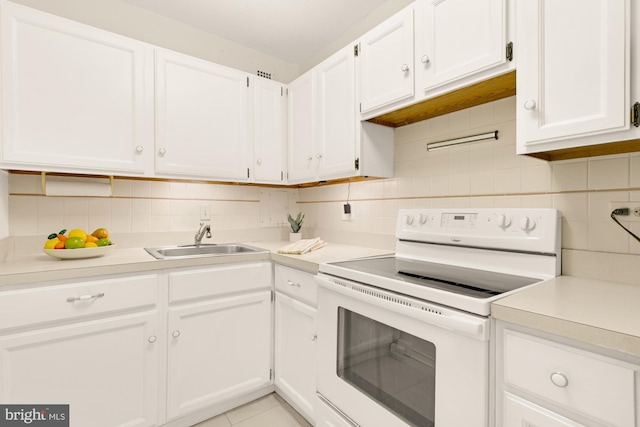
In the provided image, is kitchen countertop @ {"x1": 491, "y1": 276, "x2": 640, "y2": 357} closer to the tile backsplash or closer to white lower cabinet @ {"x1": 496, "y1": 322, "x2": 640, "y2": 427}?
white lower cabinet @ {"x1": 496, "y1": 322, "x2": 640, "y2": 427}

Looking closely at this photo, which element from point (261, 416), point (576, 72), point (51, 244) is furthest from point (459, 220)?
point (51, 244)

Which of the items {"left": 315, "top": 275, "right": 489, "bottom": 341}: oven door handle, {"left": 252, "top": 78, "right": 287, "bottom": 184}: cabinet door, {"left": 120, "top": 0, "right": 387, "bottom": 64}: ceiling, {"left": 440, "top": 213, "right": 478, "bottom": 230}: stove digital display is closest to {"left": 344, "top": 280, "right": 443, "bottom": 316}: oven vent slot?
{"left": 315, "top": 275, "right": 489, "bottom": 341}: oven door handle

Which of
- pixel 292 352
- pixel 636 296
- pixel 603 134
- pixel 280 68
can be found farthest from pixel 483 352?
pixel 280 68

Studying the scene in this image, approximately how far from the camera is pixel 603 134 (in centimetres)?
91

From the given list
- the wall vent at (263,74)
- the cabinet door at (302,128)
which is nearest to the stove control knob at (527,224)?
the cabinet door at (302,128)

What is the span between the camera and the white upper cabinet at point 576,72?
858 millimetres

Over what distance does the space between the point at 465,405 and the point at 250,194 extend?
6.84ft

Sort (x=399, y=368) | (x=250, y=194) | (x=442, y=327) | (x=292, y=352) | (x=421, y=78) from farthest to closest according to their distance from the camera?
(x=250, y=194)
(x=292, y=352)
(x=421, y=78)
(x=399, y=368)
(x=442, y=327)

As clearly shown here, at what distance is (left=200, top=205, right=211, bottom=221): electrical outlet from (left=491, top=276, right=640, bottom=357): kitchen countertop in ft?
6.65

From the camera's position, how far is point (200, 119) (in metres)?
2.03

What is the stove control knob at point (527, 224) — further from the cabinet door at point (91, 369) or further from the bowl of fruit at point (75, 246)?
the bowl of fruit at point (75, 246)

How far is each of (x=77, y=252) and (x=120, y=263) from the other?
0.27 meters

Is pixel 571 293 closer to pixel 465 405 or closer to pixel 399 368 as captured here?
pixel 465 405

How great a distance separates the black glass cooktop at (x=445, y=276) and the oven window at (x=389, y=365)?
20 centimetres
